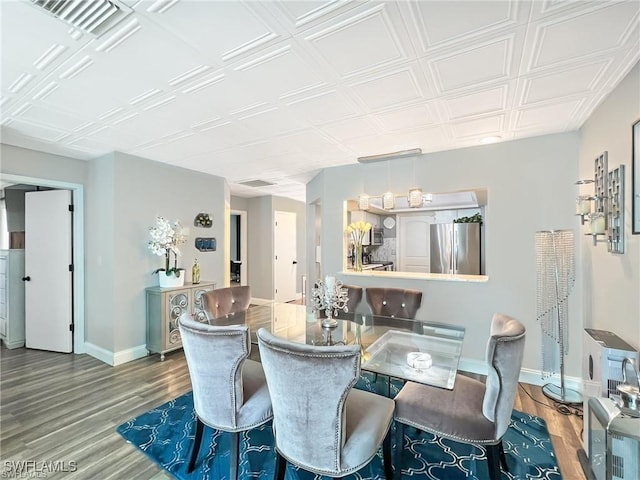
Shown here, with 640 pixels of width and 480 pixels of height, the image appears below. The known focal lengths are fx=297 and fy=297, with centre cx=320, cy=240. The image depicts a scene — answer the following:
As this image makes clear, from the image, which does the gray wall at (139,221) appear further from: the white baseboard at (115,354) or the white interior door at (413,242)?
the white interior door at (413,242)

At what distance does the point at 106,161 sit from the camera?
3.63 m

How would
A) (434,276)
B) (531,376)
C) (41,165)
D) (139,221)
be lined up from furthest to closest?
1. (139,221)
2. (434,276)
3. (41,165)
4. (531,376)

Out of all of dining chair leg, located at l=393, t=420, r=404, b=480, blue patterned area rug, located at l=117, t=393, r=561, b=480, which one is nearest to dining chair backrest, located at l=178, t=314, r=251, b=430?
blue patterned area rug, located at l=117, t=393, r=561, b=480

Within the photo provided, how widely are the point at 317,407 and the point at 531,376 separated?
2876mm

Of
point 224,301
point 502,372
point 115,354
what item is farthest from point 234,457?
point 115,354

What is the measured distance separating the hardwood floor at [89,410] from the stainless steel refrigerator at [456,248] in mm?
2288

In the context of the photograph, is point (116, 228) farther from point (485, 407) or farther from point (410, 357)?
point (485, 407)

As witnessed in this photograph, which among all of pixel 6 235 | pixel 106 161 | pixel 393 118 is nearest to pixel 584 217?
pixel 393 118

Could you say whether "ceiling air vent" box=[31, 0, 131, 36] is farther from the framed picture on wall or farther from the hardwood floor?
the framed picture on wall

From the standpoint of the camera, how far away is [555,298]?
2.87 m

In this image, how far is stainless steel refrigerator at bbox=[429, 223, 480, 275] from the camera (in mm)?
4945

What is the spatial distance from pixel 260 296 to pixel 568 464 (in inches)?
233

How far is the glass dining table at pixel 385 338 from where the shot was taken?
1.86 m

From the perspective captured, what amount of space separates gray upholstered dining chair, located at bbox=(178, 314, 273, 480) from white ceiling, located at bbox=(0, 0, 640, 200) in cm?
154
